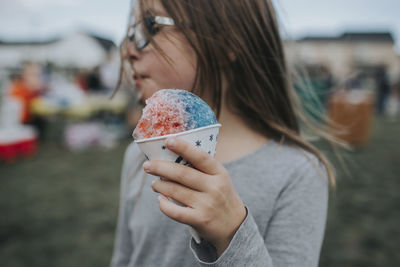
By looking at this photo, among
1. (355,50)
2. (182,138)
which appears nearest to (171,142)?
(182,138)

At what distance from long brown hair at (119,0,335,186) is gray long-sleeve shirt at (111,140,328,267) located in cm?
12

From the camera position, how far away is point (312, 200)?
1007 millimetres

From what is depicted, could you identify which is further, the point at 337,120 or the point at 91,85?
the point at 91,85

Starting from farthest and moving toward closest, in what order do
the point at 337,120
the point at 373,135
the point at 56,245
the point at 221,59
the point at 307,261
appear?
the point at 373,135 < the point at 337,120 < the point at 56,245 < the point at 221,59 < the point at 307,261

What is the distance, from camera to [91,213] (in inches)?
151

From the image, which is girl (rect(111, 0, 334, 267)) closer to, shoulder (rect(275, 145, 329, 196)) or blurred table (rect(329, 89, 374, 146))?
shoulder (rect(275, 145, 329, 196))

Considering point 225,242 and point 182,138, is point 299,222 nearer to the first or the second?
point 225,242

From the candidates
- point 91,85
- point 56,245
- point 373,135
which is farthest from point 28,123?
point 373,135

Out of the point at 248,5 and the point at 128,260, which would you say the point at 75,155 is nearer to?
the point at 128,260

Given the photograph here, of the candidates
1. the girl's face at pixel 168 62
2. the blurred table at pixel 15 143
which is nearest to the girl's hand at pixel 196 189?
the girl's face at pixel 168 62

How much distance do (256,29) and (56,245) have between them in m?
3.15

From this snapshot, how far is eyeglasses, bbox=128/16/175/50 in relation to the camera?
3.20 ft

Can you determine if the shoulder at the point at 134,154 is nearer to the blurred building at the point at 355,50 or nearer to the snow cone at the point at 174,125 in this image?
the snow cone at the point at 174,125

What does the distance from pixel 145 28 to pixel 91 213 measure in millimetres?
3394
